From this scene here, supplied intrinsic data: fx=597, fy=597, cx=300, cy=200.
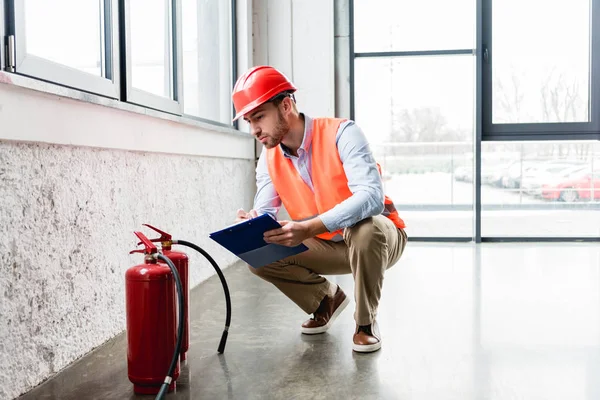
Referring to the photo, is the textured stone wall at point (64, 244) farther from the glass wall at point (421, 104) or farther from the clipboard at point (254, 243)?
the glass wall at point (421, 104)

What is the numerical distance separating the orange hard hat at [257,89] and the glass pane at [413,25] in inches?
128

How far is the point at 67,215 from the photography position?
5.96ft

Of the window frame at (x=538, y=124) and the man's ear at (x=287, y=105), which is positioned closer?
the man's ear at (x=287, y=105)

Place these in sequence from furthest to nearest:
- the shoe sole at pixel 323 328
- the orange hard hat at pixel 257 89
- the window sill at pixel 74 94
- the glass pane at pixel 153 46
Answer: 1. the glass pane at pixel 153 46
2. the shoe sole at pixel 323 328
3. the orange hard hat at pixel 257 89
4. the window sill at pixel 74 94

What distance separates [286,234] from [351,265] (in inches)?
12.0

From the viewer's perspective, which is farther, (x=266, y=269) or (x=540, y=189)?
(x=540, y=189)

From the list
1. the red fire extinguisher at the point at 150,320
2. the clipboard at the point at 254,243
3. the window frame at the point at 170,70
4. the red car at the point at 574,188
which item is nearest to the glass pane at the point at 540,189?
the red car at the point at 574,188

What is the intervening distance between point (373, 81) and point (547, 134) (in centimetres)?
148

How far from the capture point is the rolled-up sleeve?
1.81 metres

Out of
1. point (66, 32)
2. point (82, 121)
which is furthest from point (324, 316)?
point (66, 32)

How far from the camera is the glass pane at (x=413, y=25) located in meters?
4.80

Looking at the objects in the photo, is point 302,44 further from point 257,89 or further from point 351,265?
point 351,265

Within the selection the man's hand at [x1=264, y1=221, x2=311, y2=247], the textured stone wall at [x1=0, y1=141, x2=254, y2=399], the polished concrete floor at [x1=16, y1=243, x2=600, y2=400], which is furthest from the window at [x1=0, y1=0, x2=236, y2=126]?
the polished concrete floor at [x1=16, y1=243, x2=600, y2=400]

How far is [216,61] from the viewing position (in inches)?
165
